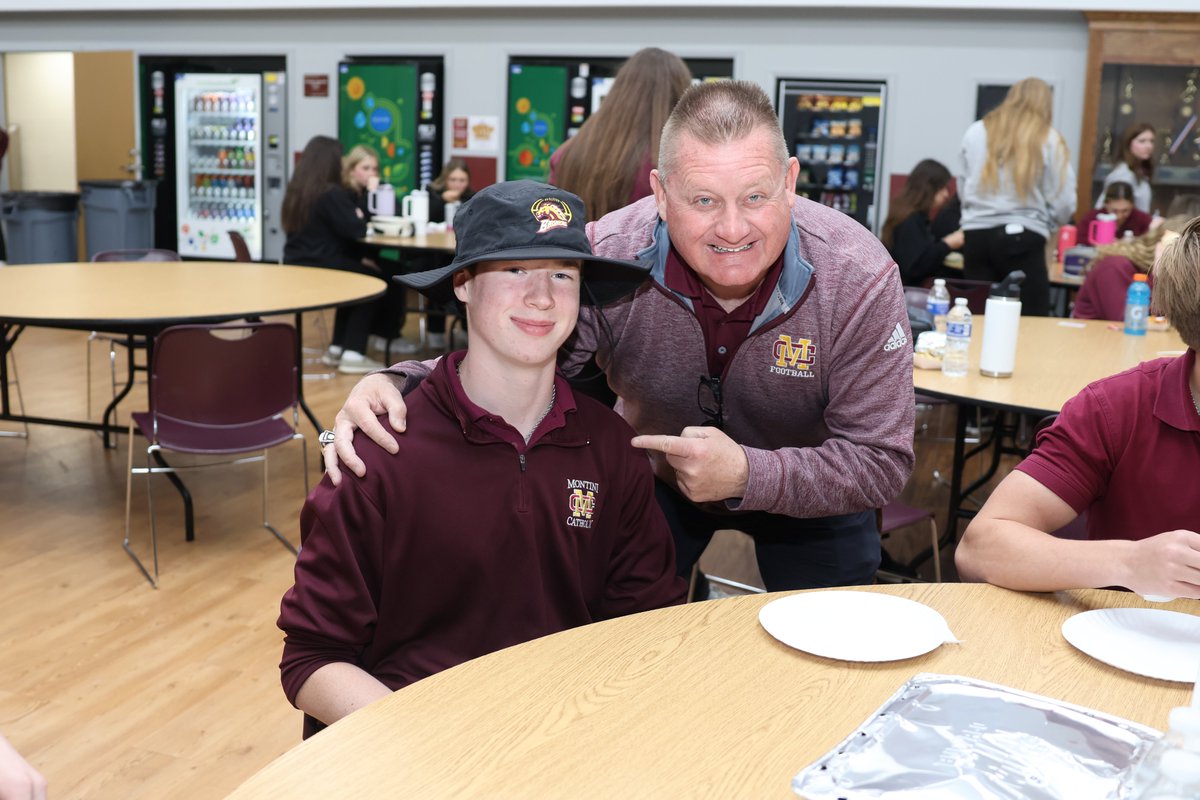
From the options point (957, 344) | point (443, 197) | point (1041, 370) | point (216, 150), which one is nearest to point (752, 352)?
point (957, 344)

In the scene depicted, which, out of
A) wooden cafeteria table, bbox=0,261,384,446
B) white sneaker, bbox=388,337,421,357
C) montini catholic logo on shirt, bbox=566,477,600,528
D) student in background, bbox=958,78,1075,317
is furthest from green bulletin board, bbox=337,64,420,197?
montini catholic logo on shirt, bbox=566,477,600,528

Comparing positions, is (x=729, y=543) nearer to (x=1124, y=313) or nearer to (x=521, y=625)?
(x=1124, y=313)

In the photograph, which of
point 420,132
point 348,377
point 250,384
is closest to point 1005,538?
point 250,384

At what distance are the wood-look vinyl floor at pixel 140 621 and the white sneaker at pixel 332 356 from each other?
198cm

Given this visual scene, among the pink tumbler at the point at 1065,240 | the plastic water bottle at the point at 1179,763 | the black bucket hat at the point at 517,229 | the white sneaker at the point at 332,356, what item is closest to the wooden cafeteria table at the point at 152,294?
the white sneaker at the point at 332,356

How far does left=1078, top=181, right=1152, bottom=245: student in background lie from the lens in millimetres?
6742

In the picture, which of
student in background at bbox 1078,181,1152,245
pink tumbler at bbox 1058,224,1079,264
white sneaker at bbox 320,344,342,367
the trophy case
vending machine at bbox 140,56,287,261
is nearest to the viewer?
pink tumbler at bbox 1058,224,1079,264

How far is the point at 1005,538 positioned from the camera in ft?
5.11

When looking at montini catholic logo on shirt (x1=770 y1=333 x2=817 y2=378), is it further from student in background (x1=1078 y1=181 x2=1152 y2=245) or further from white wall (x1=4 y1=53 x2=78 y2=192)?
white wall (x1=4 y1=53 x2=78 y2=192)

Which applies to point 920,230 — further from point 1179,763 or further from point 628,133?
point 1179,763

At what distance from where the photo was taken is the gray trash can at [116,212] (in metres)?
10.1

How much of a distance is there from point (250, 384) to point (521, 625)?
2.32m

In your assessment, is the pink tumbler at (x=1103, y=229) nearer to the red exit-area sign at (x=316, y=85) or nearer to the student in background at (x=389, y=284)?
the student in background at (x=389, y=284)

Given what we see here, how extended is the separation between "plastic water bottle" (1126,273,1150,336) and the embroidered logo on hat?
294 centimetres
